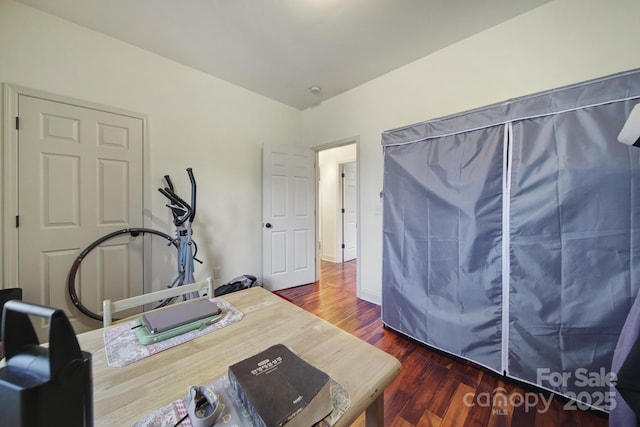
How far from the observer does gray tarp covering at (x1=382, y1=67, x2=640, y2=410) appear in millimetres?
1224

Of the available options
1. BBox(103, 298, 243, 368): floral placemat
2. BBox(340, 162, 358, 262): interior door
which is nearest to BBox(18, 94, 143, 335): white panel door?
BBox(103, 298, 243, 368): floral placemat

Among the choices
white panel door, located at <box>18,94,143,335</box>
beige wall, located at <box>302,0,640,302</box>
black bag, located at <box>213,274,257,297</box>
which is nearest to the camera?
beige wall, located at <box>302,0,640,302</box>

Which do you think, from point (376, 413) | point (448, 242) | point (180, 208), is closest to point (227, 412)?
point (376, 413)

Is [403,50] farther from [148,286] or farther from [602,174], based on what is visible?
[148,286]

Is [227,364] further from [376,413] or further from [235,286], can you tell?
[235,286]

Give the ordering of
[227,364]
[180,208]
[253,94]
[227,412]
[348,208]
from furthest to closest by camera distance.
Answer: [348,208], [253,94], [180,208], [227,364], [227,412]

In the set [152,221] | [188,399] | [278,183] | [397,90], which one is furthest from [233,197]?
[188,399]

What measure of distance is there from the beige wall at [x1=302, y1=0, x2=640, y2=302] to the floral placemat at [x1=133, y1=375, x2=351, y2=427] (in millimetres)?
2194

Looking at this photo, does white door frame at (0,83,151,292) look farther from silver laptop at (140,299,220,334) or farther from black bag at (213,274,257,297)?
silver laptop at (140,299,220,334)

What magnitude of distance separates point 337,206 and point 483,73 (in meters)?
3.07

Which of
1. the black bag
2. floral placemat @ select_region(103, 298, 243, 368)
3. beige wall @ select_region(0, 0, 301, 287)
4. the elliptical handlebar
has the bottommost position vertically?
the black bag

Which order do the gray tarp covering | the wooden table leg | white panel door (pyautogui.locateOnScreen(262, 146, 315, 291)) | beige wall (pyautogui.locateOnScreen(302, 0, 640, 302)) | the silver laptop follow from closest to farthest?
the wooden table leg < the silver laptop < the gray tarp covering < beige wall (pyautogui.locateOnScreen(302, 0, 640, 302)) < white panel door (pyautogui.locateOnScreen(262, 146, 315, 291))

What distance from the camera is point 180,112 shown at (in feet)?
8.04

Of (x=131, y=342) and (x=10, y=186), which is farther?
(x=10, y=186)
